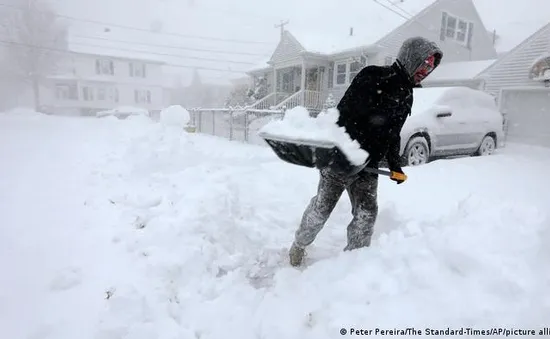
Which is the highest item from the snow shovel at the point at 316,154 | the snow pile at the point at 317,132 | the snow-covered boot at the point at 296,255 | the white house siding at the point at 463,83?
the white house siding at the point at 463,83

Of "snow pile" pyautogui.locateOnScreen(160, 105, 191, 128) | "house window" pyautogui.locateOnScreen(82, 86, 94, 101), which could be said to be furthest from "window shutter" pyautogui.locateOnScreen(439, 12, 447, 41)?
"house window" pyautogui.locateOnScreen(82, 86, 94, 101)

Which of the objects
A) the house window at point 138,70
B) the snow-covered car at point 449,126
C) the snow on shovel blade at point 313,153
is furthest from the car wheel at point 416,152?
the house window at point 138,70

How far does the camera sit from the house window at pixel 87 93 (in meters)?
37.2

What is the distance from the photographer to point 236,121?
14.5 m

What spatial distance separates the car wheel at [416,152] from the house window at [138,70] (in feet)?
127

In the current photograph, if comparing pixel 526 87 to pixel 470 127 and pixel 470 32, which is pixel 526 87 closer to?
pixel 470 127

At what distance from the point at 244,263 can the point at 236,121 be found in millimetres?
11764

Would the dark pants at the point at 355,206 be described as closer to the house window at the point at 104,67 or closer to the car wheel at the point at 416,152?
the car wheel at the point at 416,152

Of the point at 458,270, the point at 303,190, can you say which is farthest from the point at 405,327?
the point at 303,190

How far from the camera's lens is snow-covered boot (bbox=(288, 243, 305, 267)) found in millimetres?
2986

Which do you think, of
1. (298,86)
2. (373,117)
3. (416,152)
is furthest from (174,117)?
(298,86)

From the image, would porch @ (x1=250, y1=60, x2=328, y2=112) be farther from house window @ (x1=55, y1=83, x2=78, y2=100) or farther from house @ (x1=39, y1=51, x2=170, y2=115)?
house window @ (x1=55, y1=83, x2=78, y2=100)

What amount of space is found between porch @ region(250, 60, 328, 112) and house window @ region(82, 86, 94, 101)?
24.1m

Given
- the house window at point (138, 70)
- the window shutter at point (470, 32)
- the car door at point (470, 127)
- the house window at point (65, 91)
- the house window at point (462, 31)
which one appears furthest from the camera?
the house window at point (138, 70)
